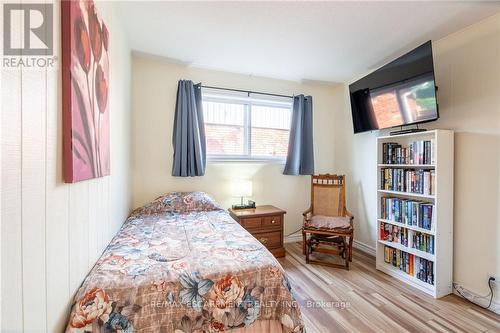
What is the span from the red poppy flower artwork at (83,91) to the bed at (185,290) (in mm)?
562

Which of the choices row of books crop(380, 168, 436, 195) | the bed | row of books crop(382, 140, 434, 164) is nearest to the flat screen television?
row of books crop(382, 140, 434, 164)

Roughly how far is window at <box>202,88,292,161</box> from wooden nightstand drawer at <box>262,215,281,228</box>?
97cm

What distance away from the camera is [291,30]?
220 centimetres

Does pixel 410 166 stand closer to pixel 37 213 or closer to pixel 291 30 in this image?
pixel 291 30

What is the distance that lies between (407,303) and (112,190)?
275 centimetres

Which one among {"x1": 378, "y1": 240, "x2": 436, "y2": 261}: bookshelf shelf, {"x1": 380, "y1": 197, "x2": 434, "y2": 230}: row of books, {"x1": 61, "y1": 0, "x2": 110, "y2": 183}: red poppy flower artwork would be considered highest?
{"x1": 61, "y1": 0, "x2": 110, "y2": 183}: red poppy flower artwork

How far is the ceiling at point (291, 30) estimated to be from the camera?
6.18 ft

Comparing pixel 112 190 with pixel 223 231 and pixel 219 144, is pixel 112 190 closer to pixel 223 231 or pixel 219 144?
pixel 223 231

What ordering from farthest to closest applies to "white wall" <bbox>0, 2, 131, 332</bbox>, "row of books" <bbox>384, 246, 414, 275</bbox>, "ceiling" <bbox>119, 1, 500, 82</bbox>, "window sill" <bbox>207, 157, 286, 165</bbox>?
1. "window sill" <bbox>207, 157, 286, 165</bbox>
2. "row of books" <bbox>384, 246, 414, 275</bbox>
3. "ceiling" <bbox>119, 1, 500, 82</bbox>
4. "white wall" <bbox>0, 2, 131, 332</bbox>

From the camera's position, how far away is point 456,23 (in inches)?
82.3

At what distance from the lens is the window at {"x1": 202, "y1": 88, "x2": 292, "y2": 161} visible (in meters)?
3.29

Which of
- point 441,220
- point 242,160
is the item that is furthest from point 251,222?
point 441,220

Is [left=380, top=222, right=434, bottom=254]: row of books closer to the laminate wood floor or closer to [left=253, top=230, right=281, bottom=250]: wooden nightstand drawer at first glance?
the laminate wood floor

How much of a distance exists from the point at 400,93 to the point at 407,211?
127cm
